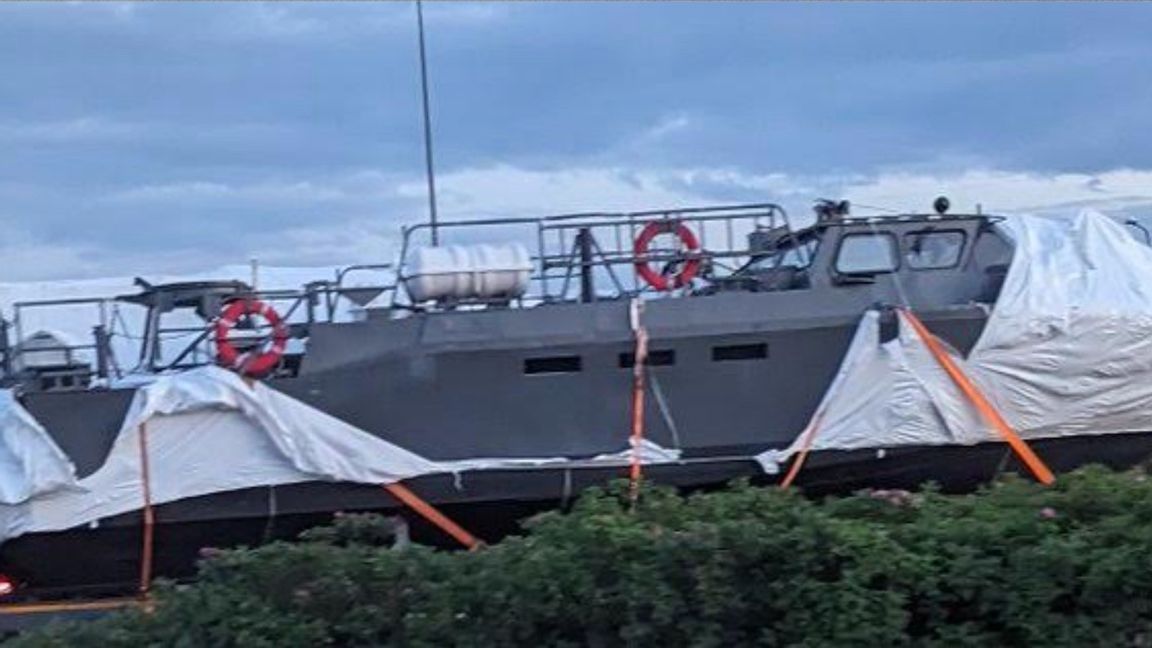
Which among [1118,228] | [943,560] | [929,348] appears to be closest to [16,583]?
[929,348]

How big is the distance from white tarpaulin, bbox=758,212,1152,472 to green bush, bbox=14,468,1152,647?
14.2 feet

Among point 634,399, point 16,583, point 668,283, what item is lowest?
point 16,583

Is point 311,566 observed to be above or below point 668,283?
below

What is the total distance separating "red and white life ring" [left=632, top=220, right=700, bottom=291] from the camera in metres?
12.5

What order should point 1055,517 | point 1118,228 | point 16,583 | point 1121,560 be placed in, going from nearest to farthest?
point 1121,560
point 1055,517
point 16,583
point 1118,228

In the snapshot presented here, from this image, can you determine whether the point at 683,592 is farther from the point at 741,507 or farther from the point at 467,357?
the point at 467,357

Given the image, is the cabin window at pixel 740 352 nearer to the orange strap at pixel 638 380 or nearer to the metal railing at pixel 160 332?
the orange strap at pixel 638 380

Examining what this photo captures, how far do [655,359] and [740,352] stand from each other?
583 millimetres

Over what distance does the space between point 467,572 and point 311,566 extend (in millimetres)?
644

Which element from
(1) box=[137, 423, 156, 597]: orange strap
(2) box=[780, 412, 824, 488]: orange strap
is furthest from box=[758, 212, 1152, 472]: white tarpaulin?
(1) box=[137, 423, 156, 597]: orange strap

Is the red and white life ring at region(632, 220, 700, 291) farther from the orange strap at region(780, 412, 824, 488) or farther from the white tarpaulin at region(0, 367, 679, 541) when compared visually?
the orange strap at region(780, 412, 824, 488)

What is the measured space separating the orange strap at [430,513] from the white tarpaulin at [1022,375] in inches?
82.4

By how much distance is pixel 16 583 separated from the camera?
11.8 meters

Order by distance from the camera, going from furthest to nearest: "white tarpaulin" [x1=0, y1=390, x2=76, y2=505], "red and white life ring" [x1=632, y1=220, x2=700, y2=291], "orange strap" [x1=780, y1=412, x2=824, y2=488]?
"red and white life ring" [x1=632, y1=220, x2=700, y2=291]
"orange strap" [x1=780, y1=412, x2=824, y2=488]
"white tarpaulin" [x1=0, y1=390, x2=76, y2=505]
